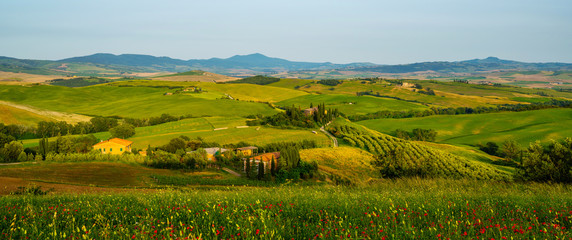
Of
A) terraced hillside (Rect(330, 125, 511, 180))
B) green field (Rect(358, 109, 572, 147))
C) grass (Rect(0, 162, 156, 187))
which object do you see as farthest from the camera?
green field (Rect(358, 109, 572, 147))

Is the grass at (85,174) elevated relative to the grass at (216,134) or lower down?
elevated

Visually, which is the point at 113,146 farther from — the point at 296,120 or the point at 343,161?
the point at 343,161

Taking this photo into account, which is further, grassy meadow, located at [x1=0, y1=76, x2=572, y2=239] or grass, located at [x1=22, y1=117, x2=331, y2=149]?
grass, located at [x1=22, y1=117, x2=331, y2=149]

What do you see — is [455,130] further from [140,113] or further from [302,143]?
[140,113]

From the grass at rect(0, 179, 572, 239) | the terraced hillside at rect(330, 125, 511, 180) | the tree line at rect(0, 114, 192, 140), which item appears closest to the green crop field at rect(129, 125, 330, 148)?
the terraced hillside at rect(330, 125, 511, 180)

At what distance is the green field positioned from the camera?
379ft

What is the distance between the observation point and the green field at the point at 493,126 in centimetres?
11556

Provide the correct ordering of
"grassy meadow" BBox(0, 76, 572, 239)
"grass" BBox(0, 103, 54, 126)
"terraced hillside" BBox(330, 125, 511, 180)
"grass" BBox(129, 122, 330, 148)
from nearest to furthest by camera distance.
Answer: "grassy meadow" BBox(0, 76, 572, 239) < "terraced hillside" BBox(330, 125, 511, 180) < "grass" BBox(129, 122, 330, 148) < "grass" BBox(0, 103, 54, 126)

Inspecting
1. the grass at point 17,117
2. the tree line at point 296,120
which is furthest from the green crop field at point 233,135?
the grass at point 17,117

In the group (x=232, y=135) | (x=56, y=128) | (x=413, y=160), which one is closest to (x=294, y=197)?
(x=413, y=160)

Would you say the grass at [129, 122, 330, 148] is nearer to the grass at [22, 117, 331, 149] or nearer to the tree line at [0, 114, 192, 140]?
the grass at [22, 117, 331, 149]

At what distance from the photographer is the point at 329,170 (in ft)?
217

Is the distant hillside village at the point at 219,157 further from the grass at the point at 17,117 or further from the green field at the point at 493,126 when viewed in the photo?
the green field at the point at 493,126

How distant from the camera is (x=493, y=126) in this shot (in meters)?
140
